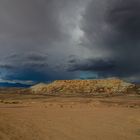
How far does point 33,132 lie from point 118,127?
720 centimetres

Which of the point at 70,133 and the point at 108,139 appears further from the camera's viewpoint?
the point at 70,133

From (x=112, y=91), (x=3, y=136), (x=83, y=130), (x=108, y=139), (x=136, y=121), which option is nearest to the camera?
(x=3, y=136)

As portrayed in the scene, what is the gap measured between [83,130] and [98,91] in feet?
594

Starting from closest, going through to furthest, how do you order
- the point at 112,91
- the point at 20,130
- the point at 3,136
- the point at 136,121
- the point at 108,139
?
1. the point at 3,136
2. the point at 108,139
3. the point at 20,130
4. the point at 136,121
5. the point at 112,91

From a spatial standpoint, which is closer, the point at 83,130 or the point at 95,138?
the point at 95,138

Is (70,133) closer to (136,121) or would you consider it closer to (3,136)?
(3,136)

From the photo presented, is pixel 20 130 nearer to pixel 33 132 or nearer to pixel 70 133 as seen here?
pixel 33 132

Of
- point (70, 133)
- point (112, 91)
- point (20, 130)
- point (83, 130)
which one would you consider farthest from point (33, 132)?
point (112, 91)

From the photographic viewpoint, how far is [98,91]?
199 m

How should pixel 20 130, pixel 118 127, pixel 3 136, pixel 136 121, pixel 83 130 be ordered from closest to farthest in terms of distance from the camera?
pixel 3 136
pixel 20 130
pixel 83 130
pixel 118 127
pixel 136 121

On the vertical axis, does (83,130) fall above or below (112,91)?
below

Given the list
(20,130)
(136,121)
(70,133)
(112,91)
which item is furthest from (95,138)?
(112,91)

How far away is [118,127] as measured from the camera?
70.6 ft

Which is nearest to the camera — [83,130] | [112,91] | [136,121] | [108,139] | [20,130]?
[108,139]
